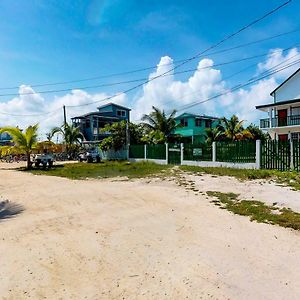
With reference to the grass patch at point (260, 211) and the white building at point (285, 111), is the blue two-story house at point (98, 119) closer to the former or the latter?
the white building at point (285, 111)

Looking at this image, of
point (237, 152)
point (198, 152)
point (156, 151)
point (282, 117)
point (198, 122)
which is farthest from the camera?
point (198, 122)

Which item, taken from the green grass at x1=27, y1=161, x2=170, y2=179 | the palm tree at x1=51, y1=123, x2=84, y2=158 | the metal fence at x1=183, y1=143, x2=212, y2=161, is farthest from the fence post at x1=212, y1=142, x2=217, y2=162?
the palm tree at x1=51, y1=123, x2=84, y2=158

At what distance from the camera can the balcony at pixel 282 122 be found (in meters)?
29.0

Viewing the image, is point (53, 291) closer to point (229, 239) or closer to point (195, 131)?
point (229, 239)

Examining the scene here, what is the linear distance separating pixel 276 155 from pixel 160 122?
1752 cm

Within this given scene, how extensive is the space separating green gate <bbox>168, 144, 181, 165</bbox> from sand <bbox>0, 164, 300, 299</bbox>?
14933 mm

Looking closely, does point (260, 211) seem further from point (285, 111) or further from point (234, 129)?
point (234, 129)

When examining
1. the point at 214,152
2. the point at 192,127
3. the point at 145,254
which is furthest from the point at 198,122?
the point at 145,254

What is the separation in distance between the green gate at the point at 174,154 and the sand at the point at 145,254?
49.0 feet

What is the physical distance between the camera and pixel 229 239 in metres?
5.43

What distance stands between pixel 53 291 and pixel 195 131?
44.5m

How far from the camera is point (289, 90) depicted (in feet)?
105

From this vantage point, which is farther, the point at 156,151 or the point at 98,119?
the point at 98,119

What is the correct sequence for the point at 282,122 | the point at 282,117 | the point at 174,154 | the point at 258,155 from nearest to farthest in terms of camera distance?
the point at 258,155, the point at 174,154, the point at 282,117, the point at 282,122
